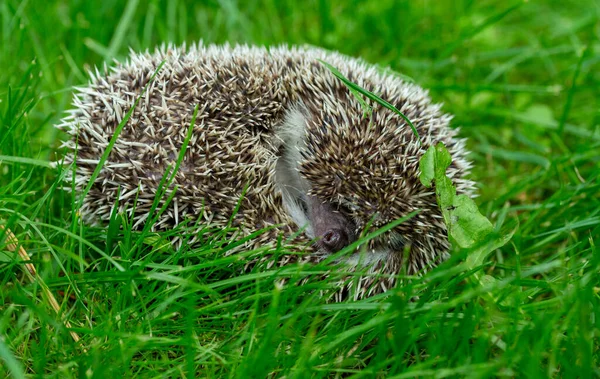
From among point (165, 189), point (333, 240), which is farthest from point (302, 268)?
point (165, 189)

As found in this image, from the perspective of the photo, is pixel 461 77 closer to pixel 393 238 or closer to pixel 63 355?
pixel 393 238

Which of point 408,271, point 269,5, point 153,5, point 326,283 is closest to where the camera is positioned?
point 326,283

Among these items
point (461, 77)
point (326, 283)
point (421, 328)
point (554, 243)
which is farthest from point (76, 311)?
point (461, 77)

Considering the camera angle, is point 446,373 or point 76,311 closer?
point 446,373

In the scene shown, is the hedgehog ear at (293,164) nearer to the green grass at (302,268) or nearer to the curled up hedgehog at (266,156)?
the curled up hedgehog at (266,156)

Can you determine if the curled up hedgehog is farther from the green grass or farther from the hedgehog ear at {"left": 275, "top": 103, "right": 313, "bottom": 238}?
the green grass

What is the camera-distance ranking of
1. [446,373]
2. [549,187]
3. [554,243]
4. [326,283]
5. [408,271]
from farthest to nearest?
[549,187] < [554,243] < [408,271] < [326,283] < [446,373]

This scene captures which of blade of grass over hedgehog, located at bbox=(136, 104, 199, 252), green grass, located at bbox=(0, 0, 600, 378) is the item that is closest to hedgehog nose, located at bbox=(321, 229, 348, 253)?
green grass, located at bbox=(0, 0, 600, 378)
